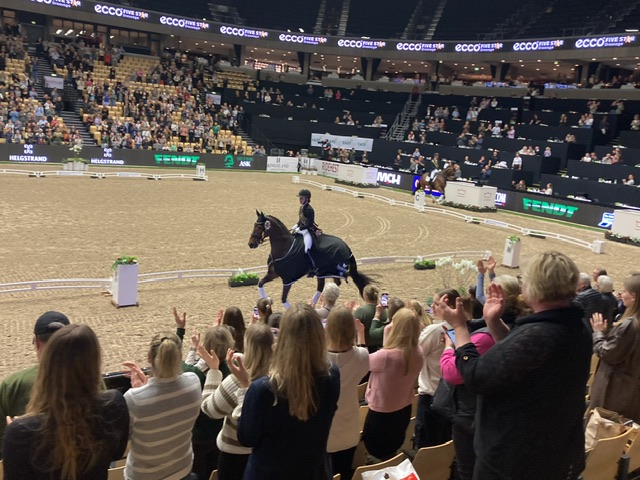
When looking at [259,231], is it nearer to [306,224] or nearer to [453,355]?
[306,224]

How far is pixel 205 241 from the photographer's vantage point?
16625mm

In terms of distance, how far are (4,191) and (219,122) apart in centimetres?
2261

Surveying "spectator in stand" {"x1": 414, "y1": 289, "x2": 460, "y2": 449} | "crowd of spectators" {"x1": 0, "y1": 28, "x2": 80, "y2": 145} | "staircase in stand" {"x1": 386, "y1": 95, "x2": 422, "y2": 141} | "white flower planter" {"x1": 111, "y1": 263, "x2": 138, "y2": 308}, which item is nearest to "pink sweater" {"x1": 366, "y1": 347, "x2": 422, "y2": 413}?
"spectator in stand" {"x1": 414, "y1": 289, "x2": 460, "y2": 449}

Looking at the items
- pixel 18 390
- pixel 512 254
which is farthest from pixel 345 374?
pixel 512 254

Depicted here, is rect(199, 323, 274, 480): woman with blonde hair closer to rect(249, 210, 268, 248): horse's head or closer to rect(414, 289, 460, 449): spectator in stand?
rect(414, 289, 460, 449): spectator in stand

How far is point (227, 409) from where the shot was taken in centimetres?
369

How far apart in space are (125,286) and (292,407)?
836 cm

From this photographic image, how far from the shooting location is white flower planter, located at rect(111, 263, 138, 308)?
416 inches

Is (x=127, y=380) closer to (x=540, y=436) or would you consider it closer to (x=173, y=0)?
(x=540, y=436)

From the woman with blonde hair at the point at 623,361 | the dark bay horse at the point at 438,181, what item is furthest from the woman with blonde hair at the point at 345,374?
the dark bay horse at the point at 438,181

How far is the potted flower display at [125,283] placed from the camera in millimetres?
10555

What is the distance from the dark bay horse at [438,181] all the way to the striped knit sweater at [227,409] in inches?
1027

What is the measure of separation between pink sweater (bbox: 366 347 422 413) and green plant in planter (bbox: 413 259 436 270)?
10.9m

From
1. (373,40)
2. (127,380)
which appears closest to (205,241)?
(127,380)
